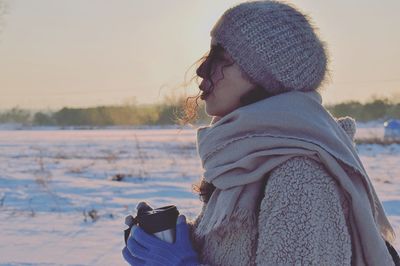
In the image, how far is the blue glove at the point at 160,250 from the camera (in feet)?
4.69

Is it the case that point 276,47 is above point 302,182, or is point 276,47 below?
above

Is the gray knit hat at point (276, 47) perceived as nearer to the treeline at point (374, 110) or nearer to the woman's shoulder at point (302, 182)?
the woman's shoulder at point (302, 182)

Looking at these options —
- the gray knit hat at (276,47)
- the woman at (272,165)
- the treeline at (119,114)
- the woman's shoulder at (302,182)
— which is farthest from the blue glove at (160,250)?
the treeline at (119,114)

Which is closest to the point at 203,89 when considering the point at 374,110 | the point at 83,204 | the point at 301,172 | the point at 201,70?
the point at 201,70

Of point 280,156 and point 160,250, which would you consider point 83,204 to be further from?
point 280,156

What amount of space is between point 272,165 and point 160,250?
38 centimetres

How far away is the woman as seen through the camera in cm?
124

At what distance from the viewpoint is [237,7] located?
149 centimetres

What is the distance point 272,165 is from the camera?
1282mm

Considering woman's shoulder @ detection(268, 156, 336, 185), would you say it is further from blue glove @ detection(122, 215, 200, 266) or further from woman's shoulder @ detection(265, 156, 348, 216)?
blue glove @ detection(122, 215, 200, 266)

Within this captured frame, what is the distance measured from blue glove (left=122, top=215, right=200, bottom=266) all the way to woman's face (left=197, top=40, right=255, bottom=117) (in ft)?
1.09

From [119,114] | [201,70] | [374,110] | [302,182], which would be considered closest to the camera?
[302,182]

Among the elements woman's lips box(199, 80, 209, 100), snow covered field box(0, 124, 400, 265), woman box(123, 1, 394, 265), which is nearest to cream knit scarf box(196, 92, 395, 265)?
woman box(123, 1, 394, 265)

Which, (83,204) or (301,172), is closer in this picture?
(301,172)
